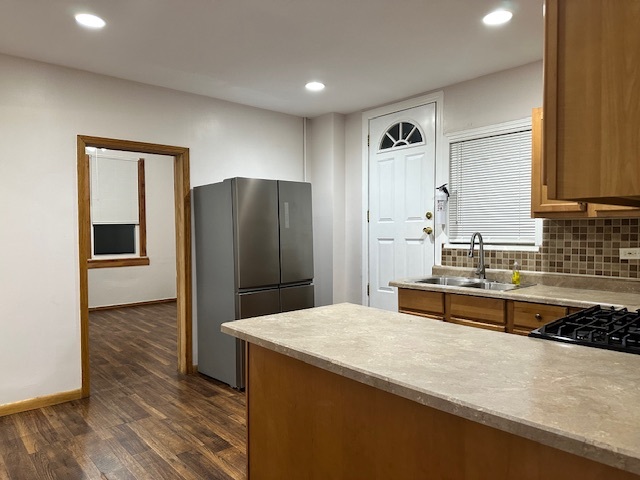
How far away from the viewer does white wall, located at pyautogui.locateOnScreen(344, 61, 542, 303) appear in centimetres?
340

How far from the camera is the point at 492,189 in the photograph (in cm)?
361

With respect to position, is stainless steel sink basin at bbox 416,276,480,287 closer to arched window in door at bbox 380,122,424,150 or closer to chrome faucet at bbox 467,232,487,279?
chrome faucet at bbox 467,232,487,279

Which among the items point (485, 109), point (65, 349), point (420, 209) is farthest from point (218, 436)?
point (485, 109)

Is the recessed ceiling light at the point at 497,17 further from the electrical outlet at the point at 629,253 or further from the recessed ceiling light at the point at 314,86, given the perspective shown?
the electrical outlet at the point at 629,253

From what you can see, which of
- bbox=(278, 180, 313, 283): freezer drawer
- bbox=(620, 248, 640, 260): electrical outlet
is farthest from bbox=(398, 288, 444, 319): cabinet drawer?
bbox=(620, 248, 640, 260): electrical outlet

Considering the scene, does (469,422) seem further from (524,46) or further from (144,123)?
(144,123)

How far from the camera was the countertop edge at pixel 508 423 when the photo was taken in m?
0.80

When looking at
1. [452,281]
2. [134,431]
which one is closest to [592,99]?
[452,281]

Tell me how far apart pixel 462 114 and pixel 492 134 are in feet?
1.12

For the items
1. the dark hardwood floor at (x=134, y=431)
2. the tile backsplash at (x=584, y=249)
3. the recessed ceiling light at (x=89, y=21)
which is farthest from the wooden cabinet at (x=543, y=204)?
the recessed ceiling light at (x=89, y=21)

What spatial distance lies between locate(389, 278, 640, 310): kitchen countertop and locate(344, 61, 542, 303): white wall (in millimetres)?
985

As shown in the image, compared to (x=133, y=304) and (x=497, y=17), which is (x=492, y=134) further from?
(x=133, y=304)

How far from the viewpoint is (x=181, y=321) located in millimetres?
4078

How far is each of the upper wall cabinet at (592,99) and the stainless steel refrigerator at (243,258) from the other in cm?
283
